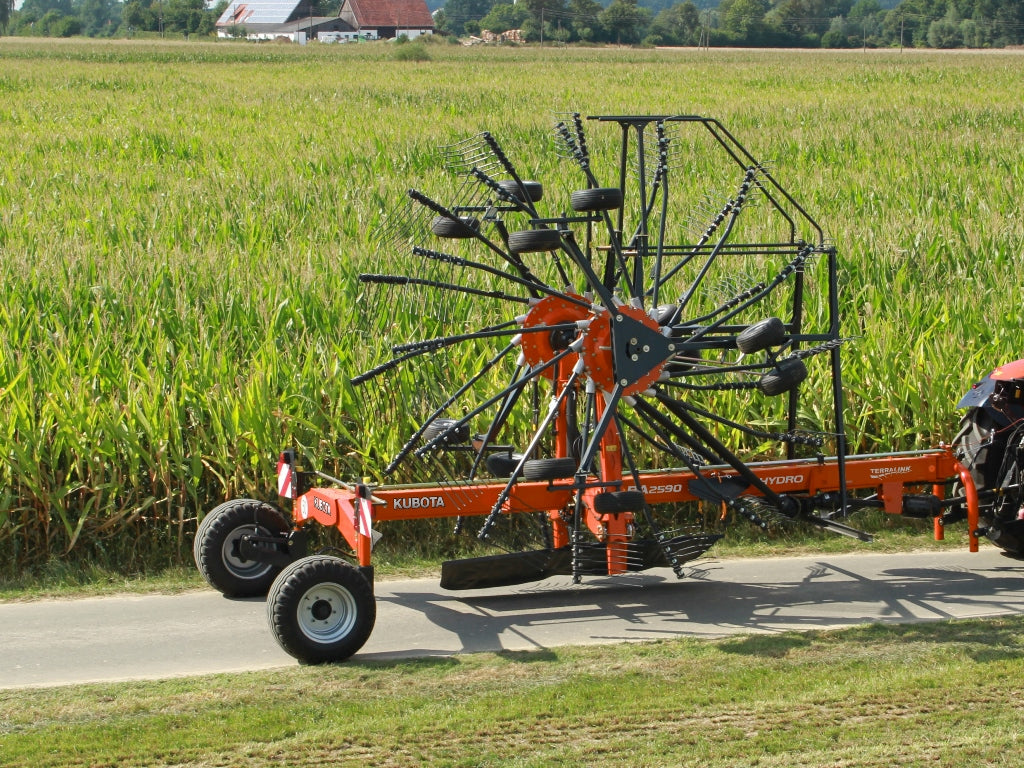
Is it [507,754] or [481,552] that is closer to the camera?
[507,754]

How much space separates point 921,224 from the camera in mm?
12047

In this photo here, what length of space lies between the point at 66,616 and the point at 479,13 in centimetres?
19063

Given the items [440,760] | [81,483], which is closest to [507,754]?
[440,760]

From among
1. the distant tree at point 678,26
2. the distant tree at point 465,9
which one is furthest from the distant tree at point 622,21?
the distant tree at point 465,9

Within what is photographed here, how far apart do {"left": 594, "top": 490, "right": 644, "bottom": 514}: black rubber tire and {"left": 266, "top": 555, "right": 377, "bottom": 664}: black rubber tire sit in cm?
106

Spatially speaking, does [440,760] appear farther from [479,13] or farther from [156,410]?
[479,13]

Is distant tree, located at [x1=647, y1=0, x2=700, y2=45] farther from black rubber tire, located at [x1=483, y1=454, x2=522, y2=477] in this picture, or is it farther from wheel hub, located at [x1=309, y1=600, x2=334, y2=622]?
wheel hub, located at [x1=309, y1=600, x2=334, y2=622]

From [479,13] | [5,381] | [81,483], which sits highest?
[479,13]

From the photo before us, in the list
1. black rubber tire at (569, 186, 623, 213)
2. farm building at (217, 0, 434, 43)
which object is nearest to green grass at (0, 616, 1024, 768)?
black rubber tire at (569, 186, 623, 213)

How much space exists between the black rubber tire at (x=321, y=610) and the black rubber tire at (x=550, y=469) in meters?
0.86

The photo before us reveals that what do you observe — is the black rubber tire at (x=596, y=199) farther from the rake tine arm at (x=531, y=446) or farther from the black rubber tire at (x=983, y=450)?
the black rubber tire at (x=983, y=450)

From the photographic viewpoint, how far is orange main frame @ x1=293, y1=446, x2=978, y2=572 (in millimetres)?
6012

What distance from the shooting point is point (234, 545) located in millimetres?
6574

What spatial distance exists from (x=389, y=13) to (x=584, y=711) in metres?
144
